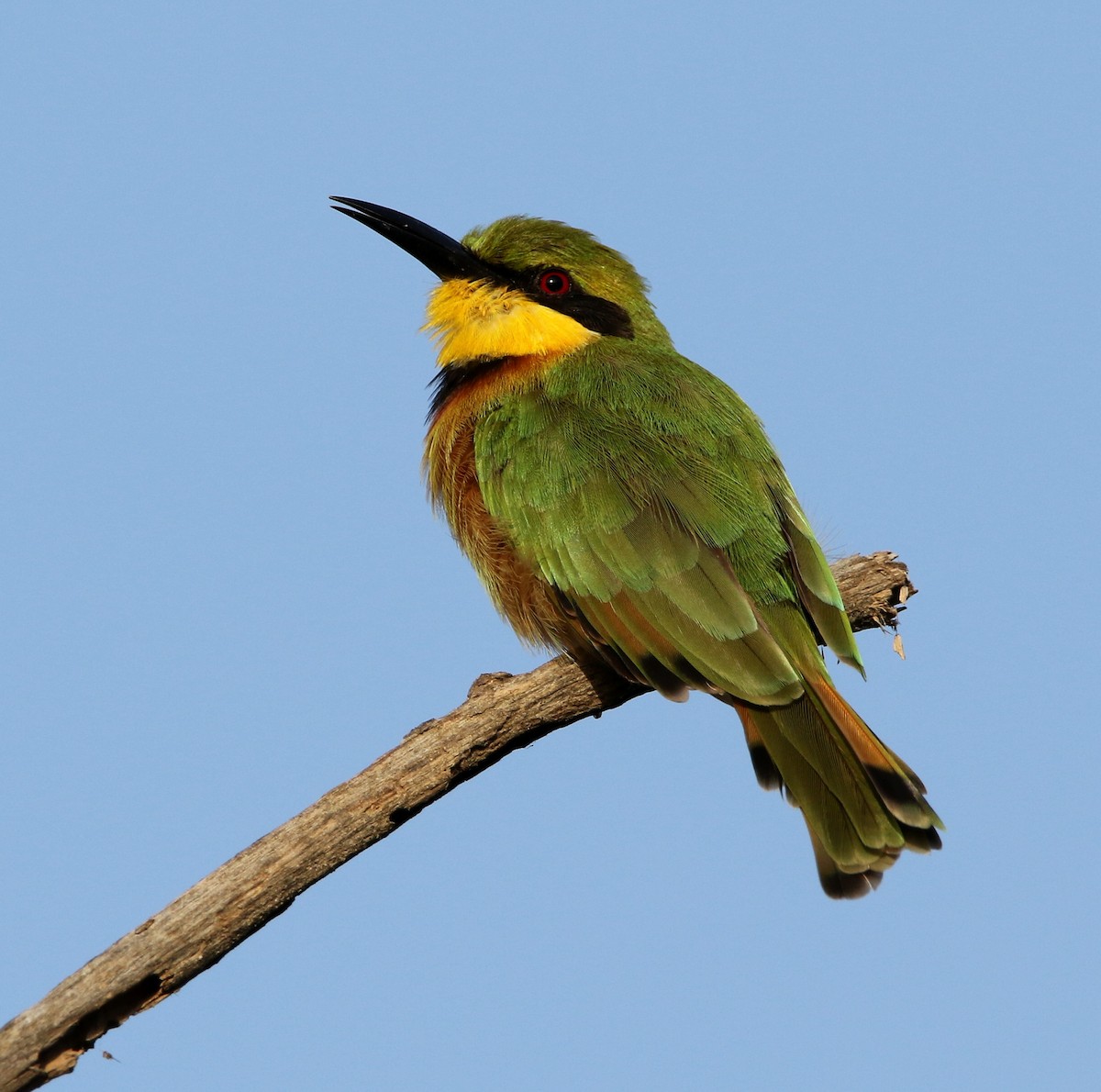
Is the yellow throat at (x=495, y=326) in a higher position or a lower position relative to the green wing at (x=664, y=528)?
higher

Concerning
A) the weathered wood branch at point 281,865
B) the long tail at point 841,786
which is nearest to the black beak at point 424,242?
the weathered wood branch at point 281,865

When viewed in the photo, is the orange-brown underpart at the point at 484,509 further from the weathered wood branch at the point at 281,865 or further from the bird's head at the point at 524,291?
the weathered wood branch at the point at 281,865

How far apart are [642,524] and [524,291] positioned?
1703 millimetres

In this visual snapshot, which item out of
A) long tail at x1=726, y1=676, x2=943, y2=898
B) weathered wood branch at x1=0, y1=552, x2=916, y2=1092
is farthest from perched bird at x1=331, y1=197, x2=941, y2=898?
weathered wood branch at x1=0, y1=552, x2=916, y2=1092

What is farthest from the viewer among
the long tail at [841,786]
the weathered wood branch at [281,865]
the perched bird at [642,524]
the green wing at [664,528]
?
the green wing at [664,528]

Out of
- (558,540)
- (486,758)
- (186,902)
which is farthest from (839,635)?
(186,902)

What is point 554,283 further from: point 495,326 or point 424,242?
point 424,242

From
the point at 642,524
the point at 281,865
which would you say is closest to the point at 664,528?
the point at 642,524

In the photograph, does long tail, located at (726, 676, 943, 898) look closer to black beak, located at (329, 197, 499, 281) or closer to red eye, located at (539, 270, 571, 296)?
red eye, located at (539, 270, 571, 296)

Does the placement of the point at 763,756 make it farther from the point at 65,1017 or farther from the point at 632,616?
the point at 65,1017

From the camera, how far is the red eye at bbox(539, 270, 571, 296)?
6.32 metres

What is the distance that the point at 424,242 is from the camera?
662cm

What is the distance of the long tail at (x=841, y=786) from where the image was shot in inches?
185

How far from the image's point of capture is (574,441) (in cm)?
545
